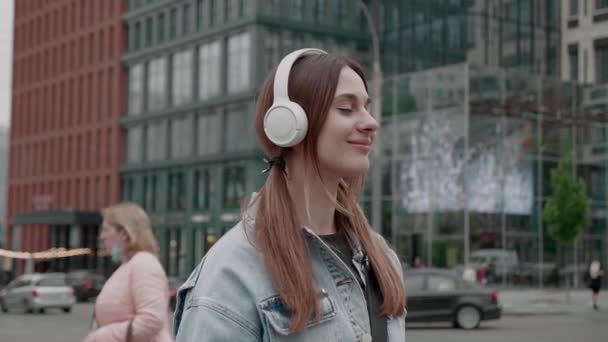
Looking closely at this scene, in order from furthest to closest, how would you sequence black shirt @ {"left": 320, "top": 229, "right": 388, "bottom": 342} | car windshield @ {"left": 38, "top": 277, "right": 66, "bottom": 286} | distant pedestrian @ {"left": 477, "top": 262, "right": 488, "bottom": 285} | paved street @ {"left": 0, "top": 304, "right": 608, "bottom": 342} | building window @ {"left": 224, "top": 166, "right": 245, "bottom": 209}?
building window @ {"left": 224, "top": 166, "right": 245, "bottom": 209} → distant pedestrian @ {"left": 477, "top": 262, "right": 488, "bottom": 285} → car windshield @ {"left": 38, "top": 277, "right": 66, "bottom": 286} → paved street @ {"left": 0, "top": 304, "right": 608, "bottom": 342} → black shirt @ {"left": 320, "top": 229, "right": 388, "bottom": 342}

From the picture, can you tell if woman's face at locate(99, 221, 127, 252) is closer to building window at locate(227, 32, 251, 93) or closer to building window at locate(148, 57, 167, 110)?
building window at locate(227, 32, 251, 93)

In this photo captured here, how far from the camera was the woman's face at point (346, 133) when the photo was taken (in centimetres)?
257

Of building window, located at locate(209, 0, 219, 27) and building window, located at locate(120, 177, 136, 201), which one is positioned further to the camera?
building window, located at locate(120, 177, 136, 201)

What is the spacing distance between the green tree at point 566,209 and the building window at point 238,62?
21.5 metres

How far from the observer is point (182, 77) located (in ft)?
190

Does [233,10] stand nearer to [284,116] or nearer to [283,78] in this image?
[283,78]

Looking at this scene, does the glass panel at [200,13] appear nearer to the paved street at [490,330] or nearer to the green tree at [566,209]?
the green tree at [566,209]

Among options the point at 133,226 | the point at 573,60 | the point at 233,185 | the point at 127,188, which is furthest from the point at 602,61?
the point at 133,226

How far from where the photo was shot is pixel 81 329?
24.4 meters

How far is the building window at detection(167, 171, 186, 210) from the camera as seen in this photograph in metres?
56.9

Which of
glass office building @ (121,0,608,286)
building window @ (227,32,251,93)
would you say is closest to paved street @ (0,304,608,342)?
glass office building @ (121,0,608,286)

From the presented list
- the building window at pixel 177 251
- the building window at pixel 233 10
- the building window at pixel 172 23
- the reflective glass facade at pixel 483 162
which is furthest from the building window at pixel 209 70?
the reflective glass facade at pixel 483 162

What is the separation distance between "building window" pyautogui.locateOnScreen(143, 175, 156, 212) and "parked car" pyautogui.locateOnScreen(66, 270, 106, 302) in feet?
49.9

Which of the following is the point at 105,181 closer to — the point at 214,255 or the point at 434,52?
the point at 434,52
